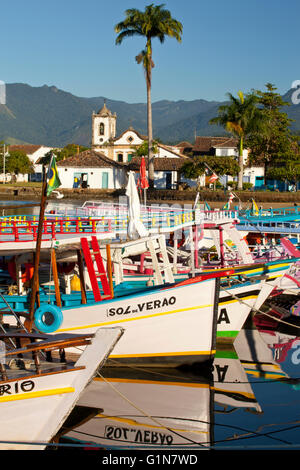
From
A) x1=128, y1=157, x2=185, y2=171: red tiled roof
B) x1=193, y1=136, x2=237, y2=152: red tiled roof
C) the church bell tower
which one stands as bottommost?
x1=128, y1=157, x2=185, y2=171: red tiled roof

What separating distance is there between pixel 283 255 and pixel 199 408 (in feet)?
37.7

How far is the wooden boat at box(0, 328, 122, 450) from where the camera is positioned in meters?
10.2

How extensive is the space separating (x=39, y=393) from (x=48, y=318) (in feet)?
14.0

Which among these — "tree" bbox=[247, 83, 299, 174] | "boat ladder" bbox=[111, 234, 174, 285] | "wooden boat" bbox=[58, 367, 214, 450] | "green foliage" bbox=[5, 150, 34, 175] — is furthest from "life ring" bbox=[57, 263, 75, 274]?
"green foliage" bbox=[5, 150, 34, 175]

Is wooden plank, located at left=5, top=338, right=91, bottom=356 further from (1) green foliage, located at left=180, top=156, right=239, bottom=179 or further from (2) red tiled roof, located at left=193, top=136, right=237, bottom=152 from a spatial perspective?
(2) red tiled roof, located at left=193, top=136, right=237, bottom=152

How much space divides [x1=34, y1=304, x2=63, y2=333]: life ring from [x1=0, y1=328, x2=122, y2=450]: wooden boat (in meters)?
3.51

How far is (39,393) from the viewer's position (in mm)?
10234

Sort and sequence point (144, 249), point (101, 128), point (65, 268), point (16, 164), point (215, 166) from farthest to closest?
1. point (101, 128)
2. point (16, 164)
3. point (215, 166)
4. point (65, 268)
5. point (144, 249)

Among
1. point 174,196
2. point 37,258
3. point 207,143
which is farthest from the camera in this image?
point 207,143

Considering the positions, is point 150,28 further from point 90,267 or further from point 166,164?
point 90,267

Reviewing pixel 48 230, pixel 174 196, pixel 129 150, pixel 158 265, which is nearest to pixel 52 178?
pixel 158 265

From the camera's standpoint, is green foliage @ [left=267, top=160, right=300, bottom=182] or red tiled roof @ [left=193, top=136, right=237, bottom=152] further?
red tiled roof @ [left=193, top=136, right=237, bottom=152]

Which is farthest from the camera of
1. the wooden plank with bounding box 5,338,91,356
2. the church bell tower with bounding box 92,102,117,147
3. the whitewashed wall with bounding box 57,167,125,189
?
the church bell tower with bounding box 92,102,117,147
